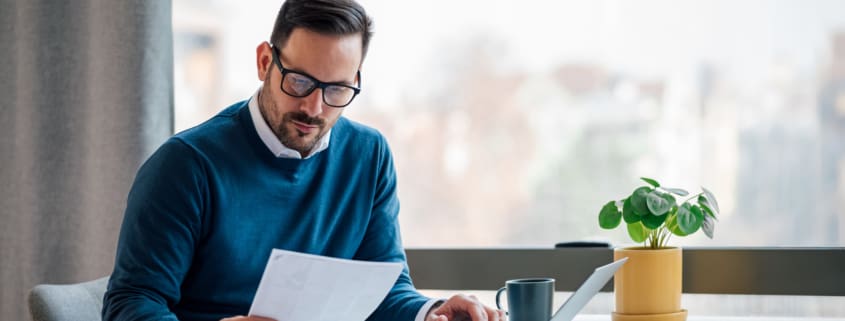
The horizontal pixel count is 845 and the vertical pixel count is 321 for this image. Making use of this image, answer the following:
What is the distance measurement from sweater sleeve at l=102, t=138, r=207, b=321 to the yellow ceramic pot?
2.76 feet

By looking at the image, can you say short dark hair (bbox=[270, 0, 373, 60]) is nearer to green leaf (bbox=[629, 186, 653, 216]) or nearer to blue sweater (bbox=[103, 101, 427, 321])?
blue sweater (bbox=[103, 101, 427, 321])

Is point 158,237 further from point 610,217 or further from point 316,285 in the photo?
point 610,217

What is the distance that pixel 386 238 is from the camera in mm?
1822

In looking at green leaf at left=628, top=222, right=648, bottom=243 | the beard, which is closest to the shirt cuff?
the beard

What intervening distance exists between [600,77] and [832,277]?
26.4 inches

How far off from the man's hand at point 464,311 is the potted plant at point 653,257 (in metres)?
0.38

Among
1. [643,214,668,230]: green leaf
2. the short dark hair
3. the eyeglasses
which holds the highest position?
the short dark hair

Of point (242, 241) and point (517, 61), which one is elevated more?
point (517, 61)

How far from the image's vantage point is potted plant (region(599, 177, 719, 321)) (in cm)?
179

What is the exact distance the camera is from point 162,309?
4.65 ft

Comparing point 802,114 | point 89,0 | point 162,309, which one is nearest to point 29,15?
point 89,0

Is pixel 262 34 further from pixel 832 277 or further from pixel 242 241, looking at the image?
pixel 832 277

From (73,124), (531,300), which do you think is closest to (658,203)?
(531,300)

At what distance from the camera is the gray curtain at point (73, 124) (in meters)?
2.20
